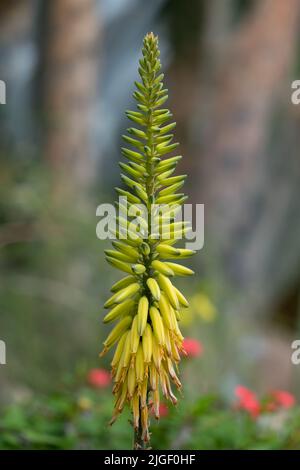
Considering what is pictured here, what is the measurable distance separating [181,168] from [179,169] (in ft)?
0.14

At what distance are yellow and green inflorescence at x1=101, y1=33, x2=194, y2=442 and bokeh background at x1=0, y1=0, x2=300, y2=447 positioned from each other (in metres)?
1.33

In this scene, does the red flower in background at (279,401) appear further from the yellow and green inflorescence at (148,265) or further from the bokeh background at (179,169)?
the yellow and green inflorescence at (148,265)

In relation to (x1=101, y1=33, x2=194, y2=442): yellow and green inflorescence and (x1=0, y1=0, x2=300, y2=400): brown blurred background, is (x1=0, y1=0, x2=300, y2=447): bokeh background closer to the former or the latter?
(x1=0, y1=0, x2=300, y2=400): brown blurred background

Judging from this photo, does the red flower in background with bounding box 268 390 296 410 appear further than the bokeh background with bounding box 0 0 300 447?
No

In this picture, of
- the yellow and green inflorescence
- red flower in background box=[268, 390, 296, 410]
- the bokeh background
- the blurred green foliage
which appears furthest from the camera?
the bokeh background

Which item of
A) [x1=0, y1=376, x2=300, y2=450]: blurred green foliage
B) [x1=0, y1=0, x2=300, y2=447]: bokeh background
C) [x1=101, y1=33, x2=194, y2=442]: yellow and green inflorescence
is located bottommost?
[x1=0, y1=376, x2=300, y2=450]: blurred green foliage

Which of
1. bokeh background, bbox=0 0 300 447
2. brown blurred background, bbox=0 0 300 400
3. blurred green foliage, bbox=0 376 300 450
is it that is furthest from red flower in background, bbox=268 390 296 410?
brown blurred background, bbox=0 0 300 400

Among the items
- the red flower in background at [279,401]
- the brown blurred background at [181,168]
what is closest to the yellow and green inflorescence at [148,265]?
the red flower in background at [279,401]

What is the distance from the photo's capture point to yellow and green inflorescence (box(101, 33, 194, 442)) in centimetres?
167

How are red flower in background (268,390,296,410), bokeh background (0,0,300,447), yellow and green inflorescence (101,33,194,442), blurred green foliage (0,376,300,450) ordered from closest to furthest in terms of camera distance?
yellow and green inflorescence (101,33,194,442)
blurred green foliage (0,376,300,450)
red flower in background (268,390,296,410)
bokeh background (0,0,300,447)

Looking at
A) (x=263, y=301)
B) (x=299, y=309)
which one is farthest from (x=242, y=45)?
(x=299, y=309)

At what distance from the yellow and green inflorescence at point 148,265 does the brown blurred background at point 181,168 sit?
82.5 inches

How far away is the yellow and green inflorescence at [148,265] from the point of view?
5.47 feet

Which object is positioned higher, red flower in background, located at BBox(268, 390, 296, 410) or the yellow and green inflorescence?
the yellow and green inflorescence
